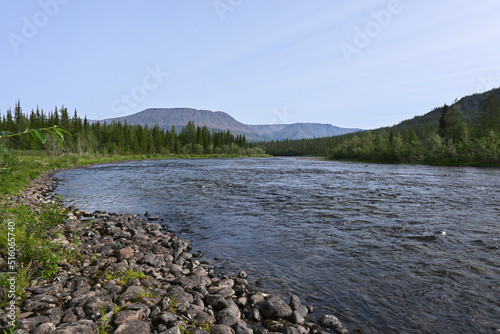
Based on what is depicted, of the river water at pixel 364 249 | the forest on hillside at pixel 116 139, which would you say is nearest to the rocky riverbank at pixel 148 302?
the river water at pixel 364 249

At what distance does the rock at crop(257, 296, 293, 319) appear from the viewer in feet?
25.0

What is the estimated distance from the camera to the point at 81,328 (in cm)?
596

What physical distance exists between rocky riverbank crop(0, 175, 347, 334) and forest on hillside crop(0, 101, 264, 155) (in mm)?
92726

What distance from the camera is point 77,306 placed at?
7.00 meters

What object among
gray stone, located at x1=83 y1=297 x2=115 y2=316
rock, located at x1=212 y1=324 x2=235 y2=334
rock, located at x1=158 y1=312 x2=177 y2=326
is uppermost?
gray stone, located at x1=83 y1=297 x2=115 y2=316

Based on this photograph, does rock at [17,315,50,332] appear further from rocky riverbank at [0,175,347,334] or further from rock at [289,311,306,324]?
rock at [289,311,306,324]

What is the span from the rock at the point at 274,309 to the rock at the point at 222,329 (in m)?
1.30

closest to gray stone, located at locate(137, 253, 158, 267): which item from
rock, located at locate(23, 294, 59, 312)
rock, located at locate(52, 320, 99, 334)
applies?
rock, located at locate(23, 294, 59, 312)

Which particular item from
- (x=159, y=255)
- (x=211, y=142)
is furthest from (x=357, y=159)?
(x=159, y=255)

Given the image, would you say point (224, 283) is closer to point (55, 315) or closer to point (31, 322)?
point (55, 315)

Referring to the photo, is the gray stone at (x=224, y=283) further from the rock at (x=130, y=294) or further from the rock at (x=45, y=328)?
the rock at (x=45, y=328)

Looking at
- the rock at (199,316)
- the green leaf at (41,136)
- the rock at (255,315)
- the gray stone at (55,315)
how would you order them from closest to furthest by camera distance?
the green leaf at (41,136) → the gray stone at (55,315) → the rock at (199,316) → the rock at (255,315)

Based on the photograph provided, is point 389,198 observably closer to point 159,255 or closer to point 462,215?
point 462,215

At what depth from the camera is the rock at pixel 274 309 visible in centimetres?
761
